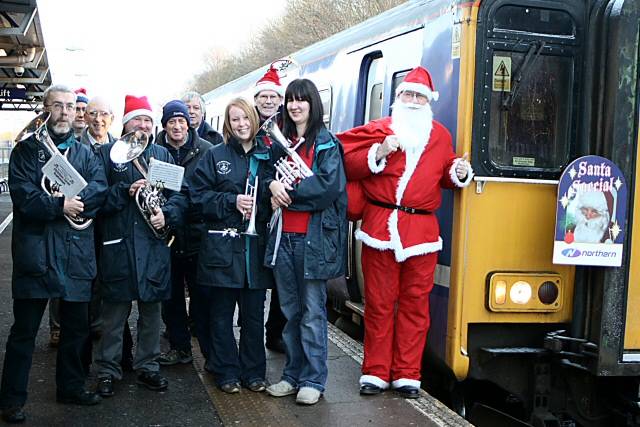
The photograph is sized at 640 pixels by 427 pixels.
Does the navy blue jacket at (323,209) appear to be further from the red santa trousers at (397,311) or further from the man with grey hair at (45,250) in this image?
the man with grey hair at (45,250)

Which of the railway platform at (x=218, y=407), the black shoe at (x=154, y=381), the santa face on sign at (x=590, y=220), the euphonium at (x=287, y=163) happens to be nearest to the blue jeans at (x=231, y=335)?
the railway platform at (x=218, y=407)

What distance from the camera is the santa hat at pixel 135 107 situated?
526cm

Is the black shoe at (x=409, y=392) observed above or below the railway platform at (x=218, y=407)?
above

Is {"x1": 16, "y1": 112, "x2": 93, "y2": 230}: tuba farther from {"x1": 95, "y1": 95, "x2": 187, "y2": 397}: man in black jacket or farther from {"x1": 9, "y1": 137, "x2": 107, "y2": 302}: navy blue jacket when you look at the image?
{"x1": 95, "y1": 95, "x2": 187, "y2": 397}: man in black jacket

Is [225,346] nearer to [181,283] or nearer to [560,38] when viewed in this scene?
[181,283]

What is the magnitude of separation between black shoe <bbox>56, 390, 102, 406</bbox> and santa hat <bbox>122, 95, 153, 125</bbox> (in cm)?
177

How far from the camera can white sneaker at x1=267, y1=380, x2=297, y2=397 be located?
5.00 metres

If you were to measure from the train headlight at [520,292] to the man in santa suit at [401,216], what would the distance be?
50 centimetres

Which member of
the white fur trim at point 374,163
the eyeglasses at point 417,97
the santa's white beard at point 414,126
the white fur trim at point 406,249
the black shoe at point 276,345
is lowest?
the black shoe at point 276,345

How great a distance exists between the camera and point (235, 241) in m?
4.98

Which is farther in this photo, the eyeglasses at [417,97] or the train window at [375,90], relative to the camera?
the train window at [375,90]

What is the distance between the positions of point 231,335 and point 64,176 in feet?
4.85

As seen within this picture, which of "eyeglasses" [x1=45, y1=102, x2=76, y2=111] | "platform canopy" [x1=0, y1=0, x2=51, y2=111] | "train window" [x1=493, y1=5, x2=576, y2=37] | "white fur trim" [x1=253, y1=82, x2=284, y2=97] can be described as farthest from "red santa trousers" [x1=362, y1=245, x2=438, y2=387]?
"platform canopy" [x1=0, y1=0, x2=51, y2=111]

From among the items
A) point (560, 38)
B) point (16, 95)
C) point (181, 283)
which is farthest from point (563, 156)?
point (16, 95)
